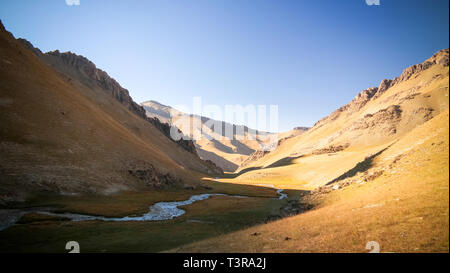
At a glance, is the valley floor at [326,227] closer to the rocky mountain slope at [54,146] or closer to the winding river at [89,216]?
the winding river at [89,216]

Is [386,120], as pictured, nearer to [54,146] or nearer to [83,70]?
[54,146]

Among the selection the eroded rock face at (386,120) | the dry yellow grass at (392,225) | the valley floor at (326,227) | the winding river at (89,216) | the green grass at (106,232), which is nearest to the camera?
the dry yellow grass at (392,225)

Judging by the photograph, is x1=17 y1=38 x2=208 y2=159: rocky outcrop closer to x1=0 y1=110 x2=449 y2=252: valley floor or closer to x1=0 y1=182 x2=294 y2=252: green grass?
x1=0 y1=182 x2=294 y2=252: green grass

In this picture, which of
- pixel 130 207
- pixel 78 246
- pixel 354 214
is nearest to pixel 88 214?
pixel 130 207

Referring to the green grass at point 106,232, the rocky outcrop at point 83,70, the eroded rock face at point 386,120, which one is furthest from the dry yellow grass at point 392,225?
the rocky outcrop at point 83,70

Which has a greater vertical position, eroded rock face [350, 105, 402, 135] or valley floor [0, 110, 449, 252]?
eroded rock face [350, 105, 402, 135]

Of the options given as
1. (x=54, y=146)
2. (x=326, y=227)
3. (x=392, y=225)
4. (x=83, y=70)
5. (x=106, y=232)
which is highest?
(x=83, y=70)

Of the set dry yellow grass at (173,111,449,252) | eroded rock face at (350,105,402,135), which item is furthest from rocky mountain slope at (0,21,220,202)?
eroded rock face at (350,105,402,135)

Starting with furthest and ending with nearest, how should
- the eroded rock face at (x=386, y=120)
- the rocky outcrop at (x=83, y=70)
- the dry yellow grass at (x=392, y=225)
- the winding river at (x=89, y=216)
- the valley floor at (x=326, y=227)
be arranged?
1. the rocky outcrop at (x=83, y=70)
2. the eroded rock face at (x=386, y=120)
3. the winding river at (x=89, y=216)
4. the valley floor at (x=326, y=227)
5. the dry yellow grass at (x=392, y=225)

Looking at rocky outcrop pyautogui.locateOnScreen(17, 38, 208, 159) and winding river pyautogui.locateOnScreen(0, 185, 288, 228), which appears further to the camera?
rocky outcrop pyautogui.locateOnScreen(17, 38, 208, 159)

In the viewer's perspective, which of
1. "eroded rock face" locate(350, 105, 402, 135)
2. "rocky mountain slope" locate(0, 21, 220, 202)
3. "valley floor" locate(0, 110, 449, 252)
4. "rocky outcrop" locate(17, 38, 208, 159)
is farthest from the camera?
"rocky outcrop" locate(17, 38, 208, 159)

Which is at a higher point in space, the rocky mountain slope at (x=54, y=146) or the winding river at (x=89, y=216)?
the rocky mountain slope at (x=54, y=146)

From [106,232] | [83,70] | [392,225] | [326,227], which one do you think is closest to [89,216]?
[106,232]
